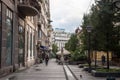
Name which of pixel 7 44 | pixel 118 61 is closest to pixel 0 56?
pixel 7 44

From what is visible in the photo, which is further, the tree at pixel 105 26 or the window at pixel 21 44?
the window at pixel 21 44

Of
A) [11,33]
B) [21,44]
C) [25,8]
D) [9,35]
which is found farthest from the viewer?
[21,44]

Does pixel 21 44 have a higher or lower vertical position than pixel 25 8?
lower

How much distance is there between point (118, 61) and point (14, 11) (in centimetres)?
2005

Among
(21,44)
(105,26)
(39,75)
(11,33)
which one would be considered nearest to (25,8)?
(21,44)

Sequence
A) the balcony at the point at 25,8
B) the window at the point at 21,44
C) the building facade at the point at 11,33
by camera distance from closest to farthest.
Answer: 1. the building facade at the point at 11,33
2. the balcony at the point at 25,8
3. the window at the point at 21,44

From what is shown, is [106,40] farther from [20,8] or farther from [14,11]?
[20,8]

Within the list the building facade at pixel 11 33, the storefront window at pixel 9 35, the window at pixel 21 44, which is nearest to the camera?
the building facade at pixel 11 33

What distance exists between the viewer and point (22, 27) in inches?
1668

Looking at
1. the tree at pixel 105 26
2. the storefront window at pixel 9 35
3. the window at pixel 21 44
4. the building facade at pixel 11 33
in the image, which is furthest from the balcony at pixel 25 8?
the tree at pixel 105 26

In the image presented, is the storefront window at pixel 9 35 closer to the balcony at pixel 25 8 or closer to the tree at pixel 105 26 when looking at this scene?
the balcony at pixel 25 8

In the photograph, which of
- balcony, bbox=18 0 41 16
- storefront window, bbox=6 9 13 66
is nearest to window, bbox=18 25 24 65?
balcony, bbox=18 0 41 16

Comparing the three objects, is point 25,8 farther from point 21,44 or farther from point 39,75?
point 39,75

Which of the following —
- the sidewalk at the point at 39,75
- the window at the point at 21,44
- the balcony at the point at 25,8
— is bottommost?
the sidewalk at the point at 39,75
